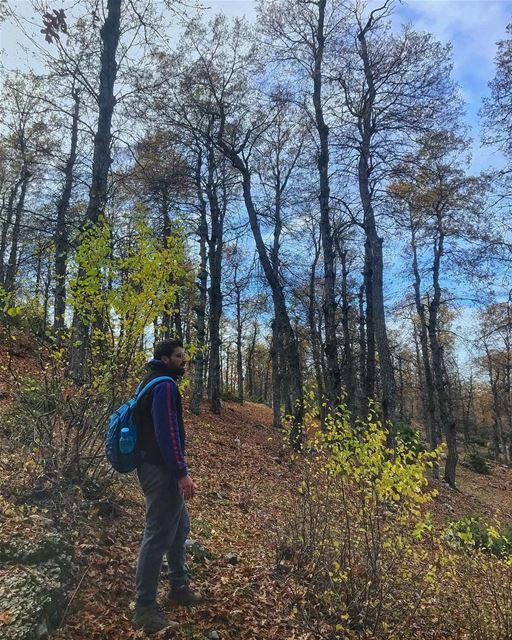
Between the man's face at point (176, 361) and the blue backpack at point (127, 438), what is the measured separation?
15 cm

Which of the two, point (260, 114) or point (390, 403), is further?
point (260, 114)

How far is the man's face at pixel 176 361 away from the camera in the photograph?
11.3 feet

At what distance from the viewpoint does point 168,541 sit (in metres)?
3.17

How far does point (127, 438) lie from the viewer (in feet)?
10.4

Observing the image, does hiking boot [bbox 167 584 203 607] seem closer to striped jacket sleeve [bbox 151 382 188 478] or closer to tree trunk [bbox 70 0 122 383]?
striped jacket sleeve [bbox 151 382 188 478]

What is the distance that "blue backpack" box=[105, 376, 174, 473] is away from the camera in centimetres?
318

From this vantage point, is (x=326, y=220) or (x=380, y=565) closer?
(x=380, y=565)

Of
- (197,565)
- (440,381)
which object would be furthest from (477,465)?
(197,565)

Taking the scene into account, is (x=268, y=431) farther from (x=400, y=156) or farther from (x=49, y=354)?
(x=49, y=354)

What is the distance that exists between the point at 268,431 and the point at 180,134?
10206 millimetres

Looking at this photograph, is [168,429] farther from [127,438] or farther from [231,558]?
[231,558]

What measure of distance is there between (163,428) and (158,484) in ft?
1.36

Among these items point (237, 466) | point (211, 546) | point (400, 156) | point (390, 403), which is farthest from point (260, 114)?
point (211, 546)

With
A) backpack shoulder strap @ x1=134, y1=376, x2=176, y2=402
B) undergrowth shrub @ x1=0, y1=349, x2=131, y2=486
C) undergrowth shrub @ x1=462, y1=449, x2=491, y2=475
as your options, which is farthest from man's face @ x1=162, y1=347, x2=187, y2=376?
undergrowth shrub @ x1=462, y1=449, x2=491, y2=475
